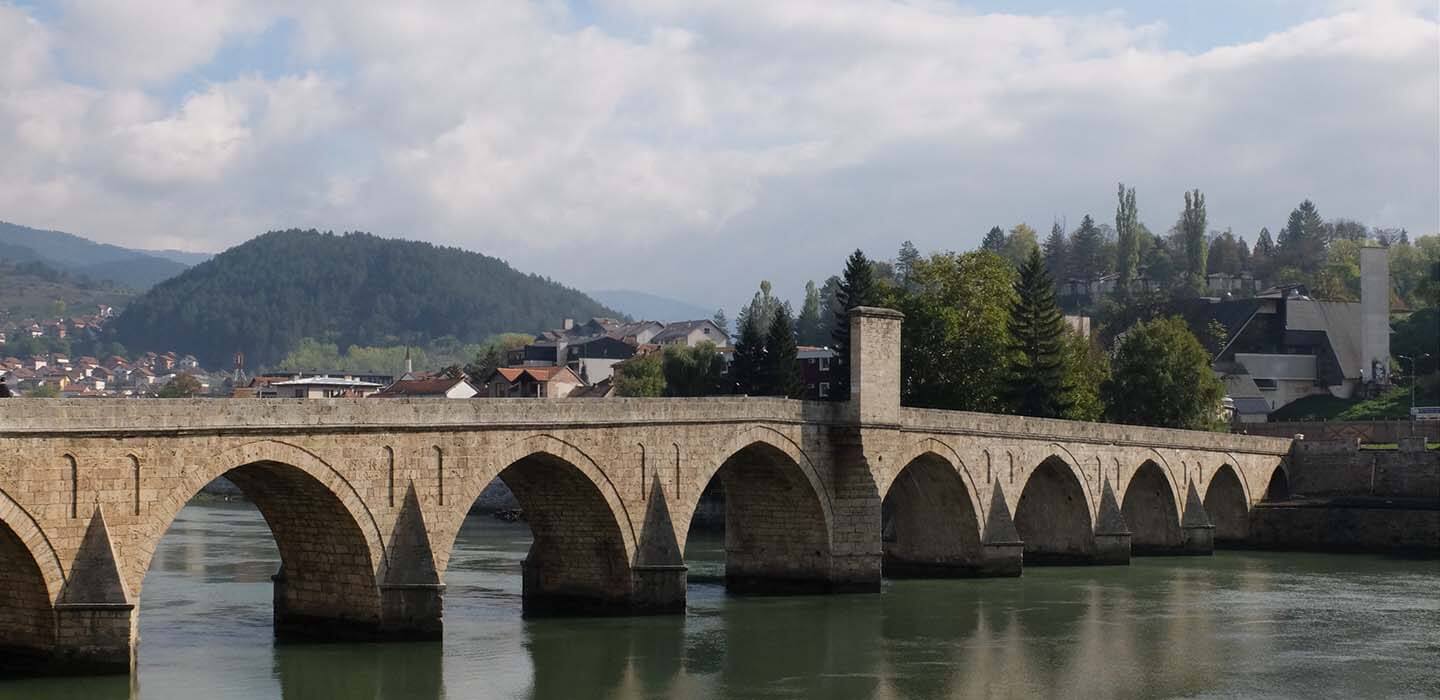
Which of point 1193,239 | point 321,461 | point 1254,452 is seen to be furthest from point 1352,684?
point 1193,239

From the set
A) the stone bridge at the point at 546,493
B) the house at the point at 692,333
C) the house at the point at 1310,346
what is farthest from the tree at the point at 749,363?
the house at the point at 692,333

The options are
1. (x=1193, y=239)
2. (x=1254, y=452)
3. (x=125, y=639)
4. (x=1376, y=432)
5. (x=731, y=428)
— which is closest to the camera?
(x=125, y=639)

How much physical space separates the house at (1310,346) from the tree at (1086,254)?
65530 mm

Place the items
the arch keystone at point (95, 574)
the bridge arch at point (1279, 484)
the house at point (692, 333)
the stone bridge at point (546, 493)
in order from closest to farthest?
the arch keystone at point (95, 574) < the stone bridge at point (546, 493) < the bridge arch at point (1279, 484) < the house at point (692, 333)

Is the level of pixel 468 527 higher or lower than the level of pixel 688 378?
lower

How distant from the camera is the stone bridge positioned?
25.7 meters

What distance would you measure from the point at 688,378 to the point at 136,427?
55.7 metres

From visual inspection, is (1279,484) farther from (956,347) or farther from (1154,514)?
(956,347)

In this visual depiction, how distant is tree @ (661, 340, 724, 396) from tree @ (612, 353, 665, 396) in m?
1.40

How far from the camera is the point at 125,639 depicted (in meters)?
25.7

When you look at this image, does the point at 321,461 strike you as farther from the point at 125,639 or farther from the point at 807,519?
the point at 807,519

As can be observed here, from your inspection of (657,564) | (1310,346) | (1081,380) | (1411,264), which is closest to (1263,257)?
(1411,264)

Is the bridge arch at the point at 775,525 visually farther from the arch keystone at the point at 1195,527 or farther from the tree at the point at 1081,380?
the tree at the point at 1081,380

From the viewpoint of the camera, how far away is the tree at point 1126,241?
498 ft
